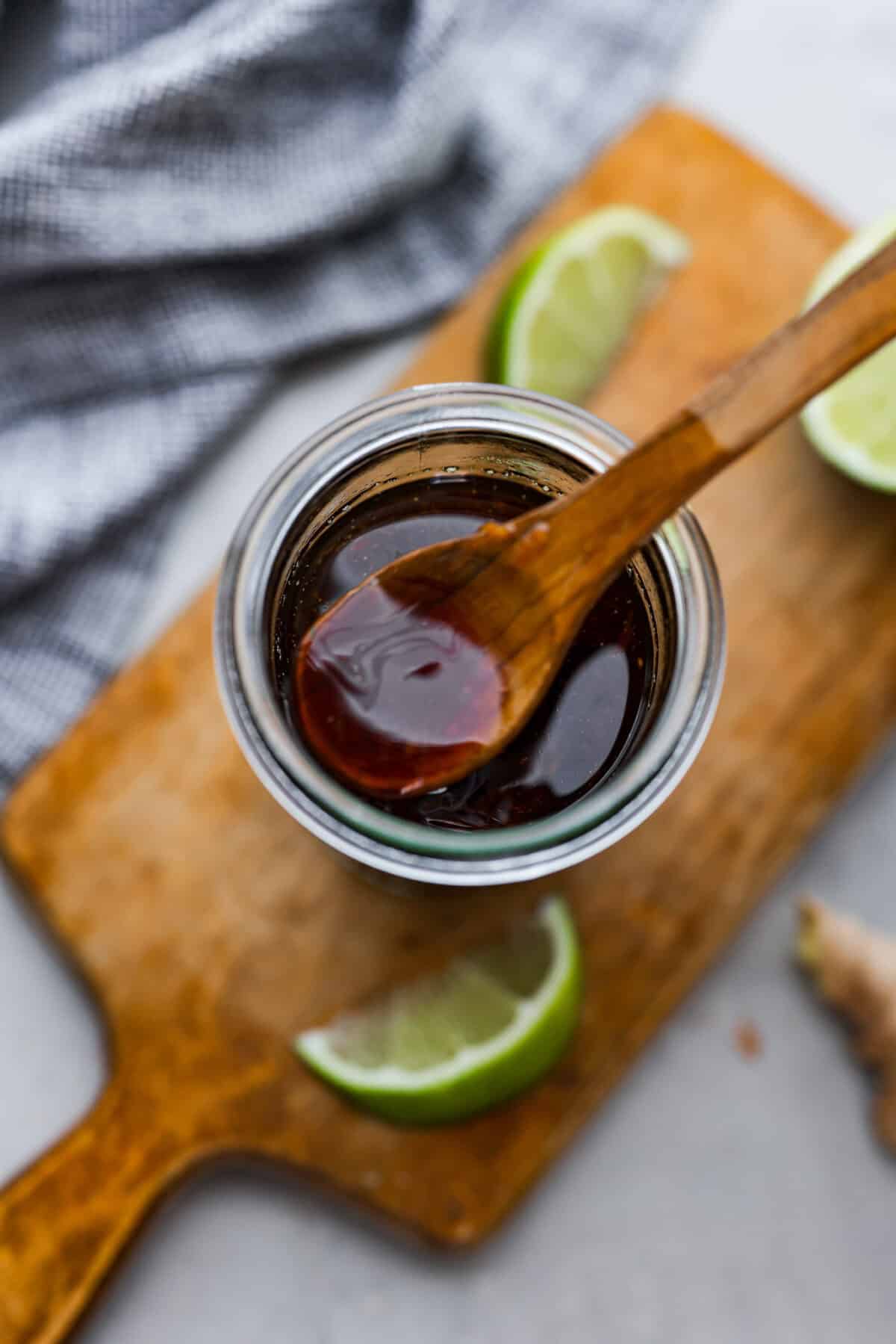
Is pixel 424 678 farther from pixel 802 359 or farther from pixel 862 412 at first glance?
pixel 862 412

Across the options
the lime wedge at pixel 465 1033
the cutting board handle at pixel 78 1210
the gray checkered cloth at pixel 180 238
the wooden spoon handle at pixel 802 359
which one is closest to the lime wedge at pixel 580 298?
the gray checkered cloth at pixel 180 238

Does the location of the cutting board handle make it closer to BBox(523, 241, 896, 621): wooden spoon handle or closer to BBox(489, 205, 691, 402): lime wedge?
BBox(523, 241, 896, 621): wooden spoon handle

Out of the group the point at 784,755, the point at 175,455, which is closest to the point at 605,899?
the point at 784,755

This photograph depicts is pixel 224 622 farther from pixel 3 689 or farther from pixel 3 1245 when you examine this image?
pixel 3 1245

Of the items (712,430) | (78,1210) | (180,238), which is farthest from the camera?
(180,238)

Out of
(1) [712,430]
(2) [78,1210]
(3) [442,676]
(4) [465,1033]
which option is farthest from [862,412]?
(2) [78,1210]
